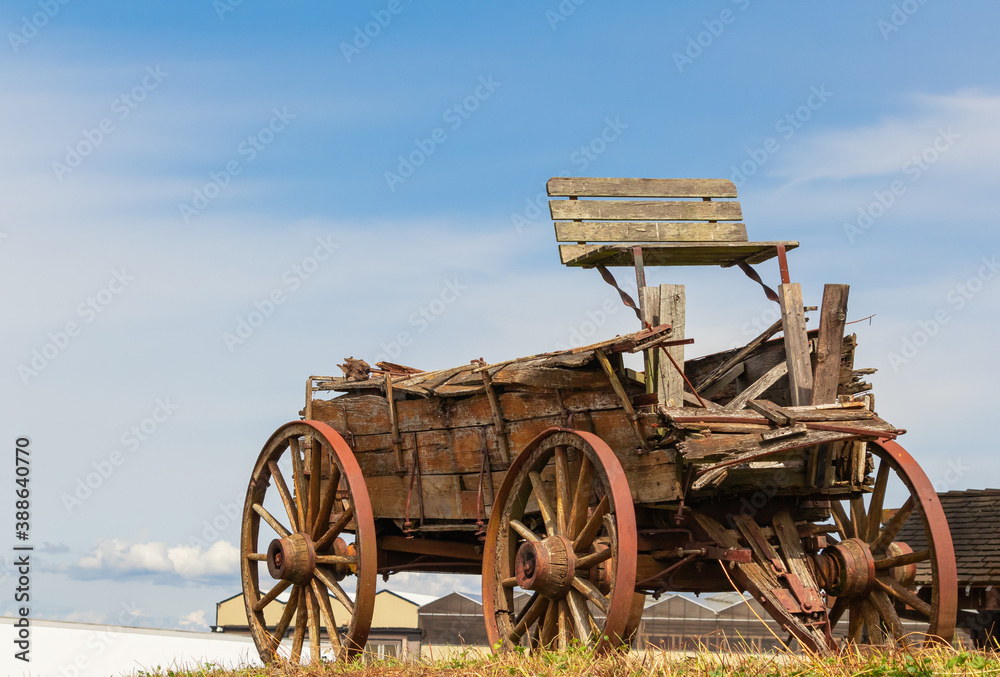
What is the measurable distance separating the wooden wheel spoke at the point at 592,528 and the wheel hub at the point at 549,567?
0.07 m

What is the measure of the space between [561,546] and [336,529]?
87.9 inches

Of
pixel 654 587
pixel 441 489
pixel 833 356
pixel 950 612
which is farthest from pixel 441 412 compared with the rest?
pixel 950 612

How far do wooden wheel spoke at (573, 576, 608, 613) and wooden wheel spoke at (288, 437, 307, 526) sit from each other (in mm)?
2935

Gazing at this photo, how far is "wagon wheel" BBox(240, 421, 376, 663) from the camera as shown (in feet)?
24.0

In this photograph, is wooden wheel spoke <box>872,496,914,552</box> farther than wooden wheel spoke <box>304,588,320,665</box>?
No

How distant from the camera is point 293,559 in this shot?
310 inches

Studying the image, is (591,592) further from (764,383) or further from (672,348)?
(764,383)

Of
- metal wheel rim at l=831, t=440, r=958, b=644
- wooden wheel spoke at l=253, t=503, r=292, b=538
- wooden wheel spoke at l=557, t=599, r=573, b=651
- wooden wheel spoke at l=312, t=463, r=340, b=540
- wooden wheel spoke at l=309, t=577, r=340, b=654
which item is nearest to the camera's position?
wooden wheel spoke at l=557, t=599, r=573, b=651

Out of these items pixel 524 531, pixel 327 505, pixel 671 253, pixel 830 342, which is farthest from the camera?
pixel 327 505

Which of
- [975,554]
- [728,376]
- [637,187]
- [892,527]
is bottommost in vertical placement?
[975,554]

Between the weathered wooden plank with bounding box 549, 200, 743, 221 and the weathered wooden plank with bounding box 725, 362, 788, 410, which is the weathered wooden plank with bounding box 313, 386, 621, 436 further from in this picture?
the weathered wooden plank with bounding box 549, 200, 743, 221

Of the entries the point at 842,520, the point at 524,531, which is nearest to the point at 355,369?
the point at 524,531

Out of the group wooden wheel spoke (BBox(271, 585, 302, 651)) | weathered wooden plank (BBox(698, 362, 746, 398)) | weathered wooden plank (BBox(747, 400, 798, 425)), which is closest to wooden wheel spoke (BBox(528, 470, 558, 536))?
weathered wooden plank (BBox(747, 400, 798, 425))

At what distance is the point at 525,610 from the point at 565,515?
739 mm
